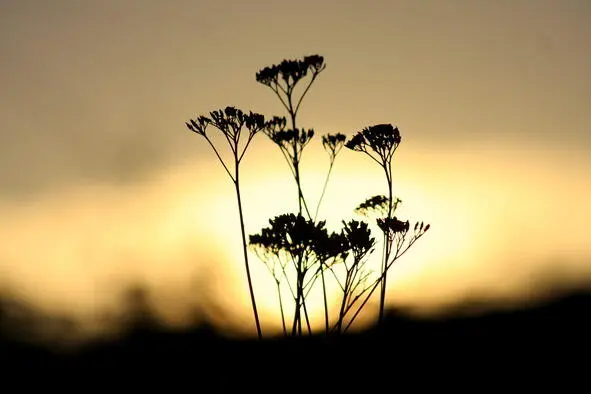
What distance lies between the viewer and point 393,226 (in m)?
9.71

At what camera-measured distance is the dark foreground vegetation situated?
911 centimetres

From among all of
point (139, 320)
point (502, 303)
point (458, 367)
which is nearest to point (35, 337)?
point (139, 320)

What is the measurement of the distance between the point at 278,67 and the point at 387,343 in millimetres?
3648

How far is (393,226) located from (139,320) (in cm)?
2465

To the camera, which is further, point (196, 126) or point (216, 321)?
point (216, 321)

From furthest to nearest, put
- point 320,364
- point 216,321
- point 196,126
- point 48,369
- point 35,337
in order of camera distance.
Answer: point 35,337, point 216,321, point 48,369, point 196,126, point 320,364

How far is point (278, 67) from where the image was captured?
919cm

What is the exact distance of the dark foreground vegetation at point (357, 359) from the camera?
359 inches

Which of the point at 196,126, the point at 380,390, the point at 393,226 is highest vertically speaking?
the point at 196,126

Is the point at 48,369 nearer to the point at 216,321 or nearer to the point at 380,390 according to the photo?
the point at 216,321

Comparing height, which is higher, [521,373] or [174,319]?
[174,319]

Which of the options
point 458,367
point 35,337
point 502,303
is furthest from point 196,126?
point 35,337

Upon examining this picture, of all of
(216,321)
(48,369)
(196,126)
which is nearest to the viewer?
(196,126)

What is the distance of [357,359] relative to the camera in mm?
9938
